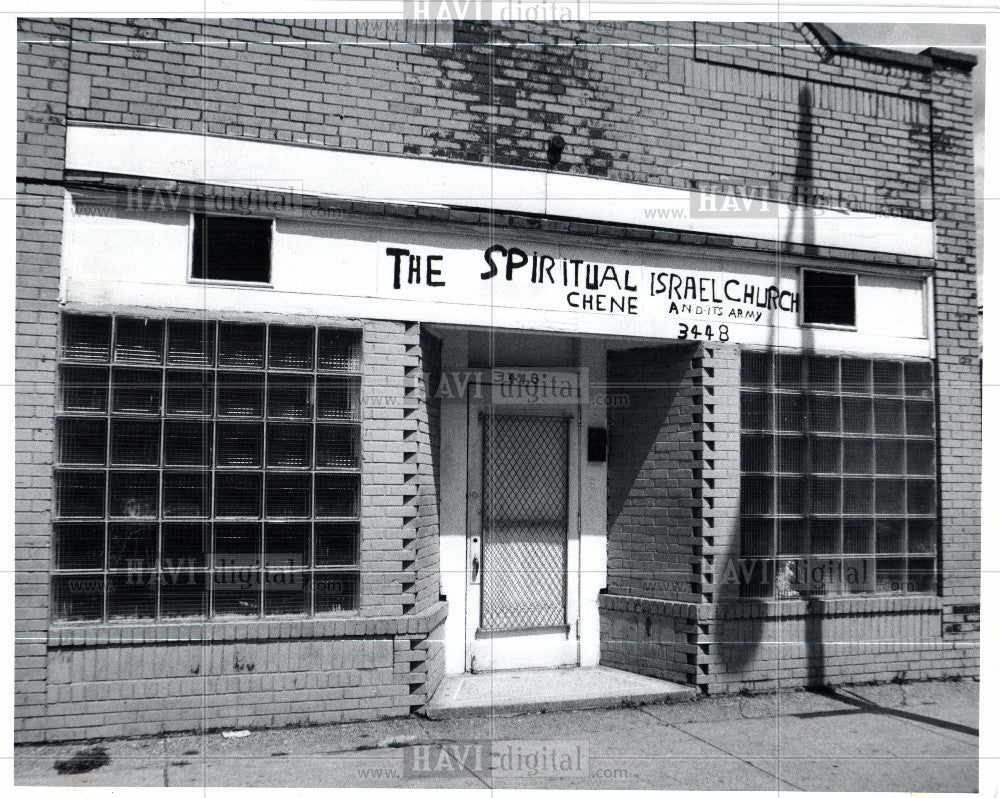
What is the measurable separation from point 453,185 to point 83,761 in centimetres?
433

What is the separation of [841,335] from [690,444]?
1589 mm

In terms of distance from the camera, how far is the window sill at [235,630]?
5340 millimetres

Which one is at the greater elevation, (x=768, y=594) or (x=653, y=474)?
(x=653, y=474)

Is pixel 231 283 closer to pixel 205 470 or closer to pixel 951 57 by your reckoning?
pixel 205 470

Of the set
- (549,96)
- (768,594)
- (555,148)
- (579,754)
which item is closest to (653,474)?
(768,594)

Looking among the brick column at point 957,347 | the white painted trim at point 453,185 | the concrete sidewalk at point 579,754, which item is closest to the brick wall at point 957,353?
the brick column at point 957,347

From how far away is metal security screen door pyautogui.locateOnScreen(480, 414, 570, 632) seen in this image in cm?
680

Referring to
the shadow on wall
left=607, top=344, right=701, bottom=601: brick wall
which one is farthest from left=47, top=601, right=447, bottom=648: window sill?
the shadow on wall

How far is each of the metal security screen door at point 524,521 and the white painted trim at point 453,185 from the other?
177cm

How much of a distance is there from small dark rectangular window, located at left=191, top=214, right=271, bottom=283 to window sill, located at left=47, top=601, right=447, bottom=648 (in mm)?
2253

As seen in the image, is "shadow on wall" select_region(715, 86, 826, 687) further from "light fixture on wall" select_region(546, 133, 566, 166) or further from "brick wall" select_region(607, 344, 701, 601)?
"light fixture on wall" select_region(546, 133, 566, 166)

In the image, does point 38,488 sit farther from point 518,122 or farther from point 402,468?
point 518,122

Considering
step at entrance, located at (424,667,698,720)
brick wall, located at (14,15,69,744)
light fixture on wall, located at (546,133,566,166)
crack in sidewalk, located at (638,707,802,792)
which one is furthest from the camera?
light fixture on wall, located at (546,133,566,166)

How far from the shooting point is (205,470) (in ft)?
18.4
